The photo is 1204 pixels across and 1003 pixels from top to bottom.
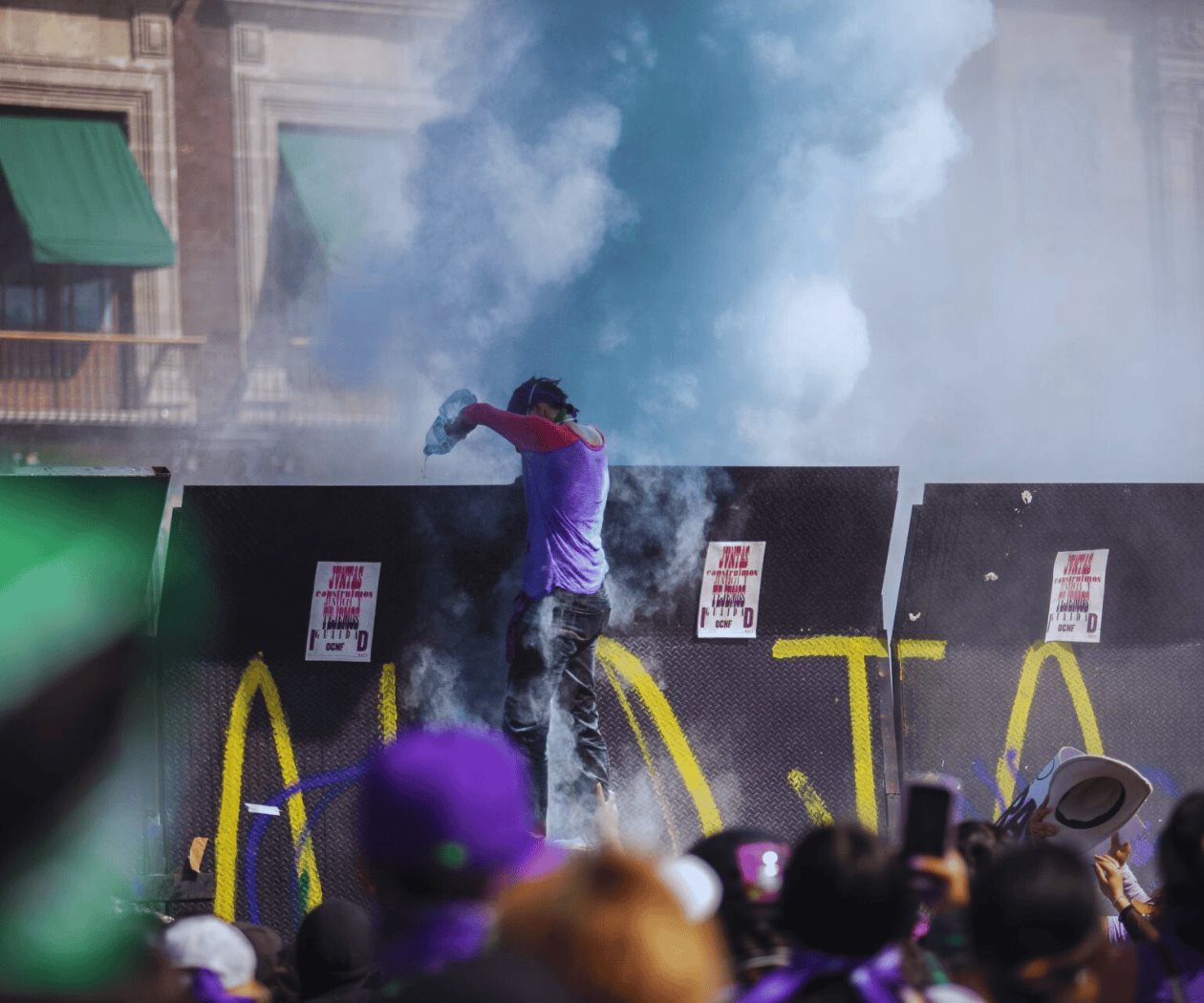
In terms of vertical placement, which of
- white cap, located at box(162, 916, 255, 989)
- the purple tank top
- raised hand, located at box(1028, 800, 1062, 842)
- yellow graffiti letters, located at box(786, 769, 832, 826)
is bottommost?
yellow graffiti letters, located at box(786, 769, 832, 826)

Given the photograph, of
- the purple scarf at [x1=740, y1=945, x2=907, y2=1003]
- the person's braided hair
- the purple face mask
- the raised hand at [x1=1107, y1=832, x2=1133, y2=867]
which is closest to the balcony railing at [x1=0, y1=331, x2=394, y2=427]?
the person's braided hair

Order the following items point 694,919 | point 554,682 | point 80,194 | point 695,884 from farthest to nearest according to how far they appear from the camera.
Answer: point 80,194
point 554,682
point 695,884
point 694,919

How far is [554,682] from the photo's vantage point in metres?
5.59

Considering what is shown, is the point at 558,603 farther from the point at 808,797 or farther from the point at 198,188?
the point at 198,188

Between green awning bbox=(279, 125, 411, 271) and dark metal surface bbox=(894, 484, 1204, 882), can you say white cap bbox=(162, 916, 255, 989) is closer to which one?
dark metal surface bbox=(894, 484, 1204, 882)

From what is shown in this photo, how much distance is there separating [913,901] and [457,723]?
3.54 m

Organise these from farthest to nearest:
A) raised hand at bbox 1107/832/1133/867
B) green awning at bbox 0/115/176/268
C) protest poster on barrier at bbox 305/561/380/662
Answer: green awning at bbox 0/115/176/268
protest poster on barrier at bbox 305/561/380/662
raised hand at bbox 1107/832/1133/867

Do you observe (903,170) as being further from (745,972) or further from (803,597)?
(745,972)

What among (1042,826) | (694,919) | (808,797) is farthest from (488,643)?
(694,919)

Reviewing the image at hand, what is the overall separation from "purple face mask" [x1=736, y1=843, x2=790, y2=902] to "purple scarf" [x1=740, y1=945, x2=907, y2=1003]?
0.26 metres

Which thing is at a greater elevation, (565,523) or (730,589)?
(565,523)

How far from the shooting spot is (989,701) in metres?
6.16

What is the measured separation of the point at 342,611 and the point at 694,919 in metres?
3.92

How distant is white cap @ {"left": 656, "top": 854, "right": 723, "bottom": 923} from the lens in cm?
231
